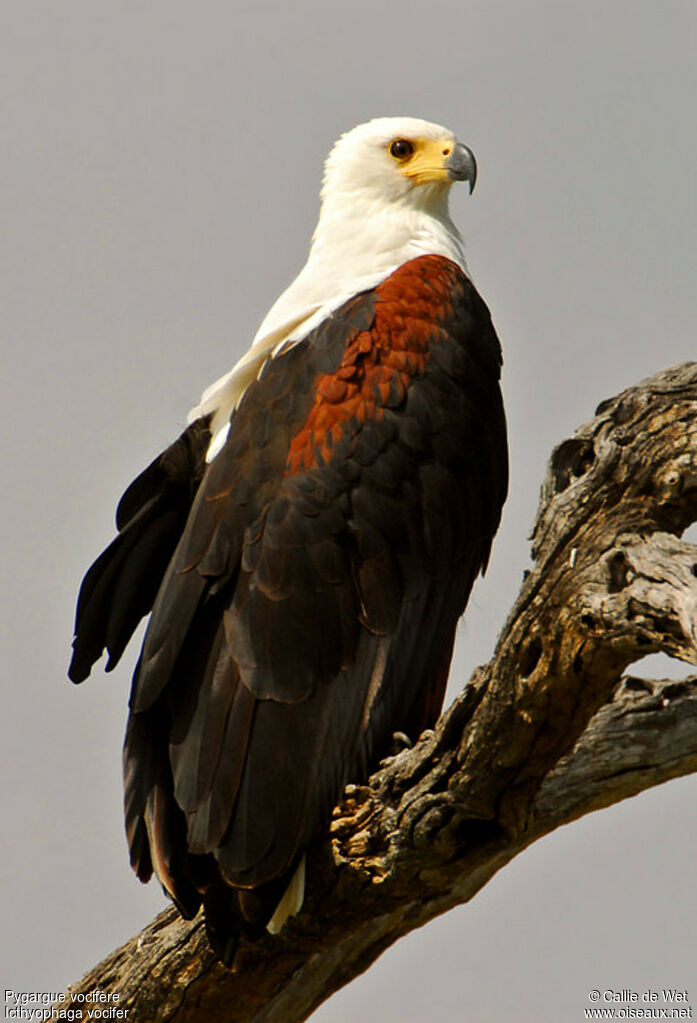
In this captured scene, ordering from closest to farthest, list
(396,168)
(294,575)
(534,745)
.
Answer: (534,745) < (294,575) < (396,168)

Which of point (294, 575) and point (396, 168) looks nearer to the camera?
point (294, 575)

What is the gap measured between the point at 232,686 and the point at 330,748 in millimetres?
413

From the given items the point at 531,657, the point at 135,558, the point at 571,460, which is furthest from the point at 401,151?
the point at 531,657

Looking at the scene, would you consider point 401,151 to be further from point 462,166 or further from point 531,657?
point 531,657

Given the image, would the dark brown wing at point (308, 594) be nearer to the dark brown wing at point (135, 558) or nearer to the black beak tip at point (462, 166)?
the dark brown wing at point (135, 558)

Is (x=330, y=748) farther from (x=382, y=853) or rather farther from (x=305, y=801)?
(x=382, y=853)

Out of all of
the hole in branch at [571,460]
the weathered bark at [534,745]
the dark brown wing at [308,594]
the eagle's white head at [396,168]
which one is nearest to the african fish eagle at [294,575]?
the dark brown wing at [308,594]

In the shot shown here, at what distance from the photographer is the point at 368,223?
21.5 feet

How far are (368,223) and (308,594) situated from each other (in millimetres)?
2252

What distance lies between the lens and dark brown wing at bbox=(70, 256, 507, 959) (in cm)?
479

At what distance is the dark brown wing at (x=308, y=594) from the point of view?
15.7 ft

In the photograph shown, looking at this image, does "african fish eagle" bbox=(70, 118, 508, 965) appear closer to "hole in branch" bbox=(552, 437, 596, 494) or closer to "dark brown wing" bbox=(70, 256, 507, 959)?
"dark brown wing" bbox=(70, 256, 507, 959)

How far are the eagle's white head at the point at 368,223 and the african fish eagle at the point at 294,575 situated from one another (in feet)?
0.09

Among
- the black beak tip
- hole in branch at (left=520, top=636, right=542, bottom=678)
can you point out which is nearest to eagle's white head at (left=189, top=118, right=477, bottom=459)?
the black beak tip
